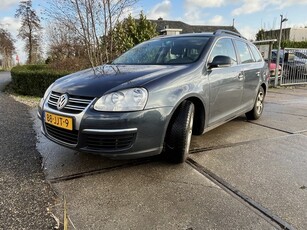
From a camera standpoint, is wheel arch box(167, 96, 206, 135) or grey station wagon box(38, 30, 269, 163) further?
wheel arch box(167, 96, 206, 135)

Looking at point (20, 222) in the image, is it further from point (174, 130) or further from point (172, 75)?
point (172, 75)

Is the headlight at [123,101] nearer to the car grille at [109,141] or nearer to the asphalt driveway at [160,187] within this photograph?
the car grille at [109,141]

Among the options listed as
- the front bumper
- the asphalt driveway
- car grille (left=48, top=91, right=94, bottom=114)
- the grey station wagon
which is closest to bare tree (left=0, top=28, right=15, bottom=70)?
the asphalt driveway

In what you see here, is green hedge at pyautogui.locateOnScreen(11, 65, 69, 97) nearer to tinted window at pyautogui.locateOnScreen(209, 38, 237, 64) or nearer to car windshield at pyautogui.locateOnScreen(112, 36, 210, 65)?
car windshield at pyautogui.locateOnScreen(112, 36, 210, 65)

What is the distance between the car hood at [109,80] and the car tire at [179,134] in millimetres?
448

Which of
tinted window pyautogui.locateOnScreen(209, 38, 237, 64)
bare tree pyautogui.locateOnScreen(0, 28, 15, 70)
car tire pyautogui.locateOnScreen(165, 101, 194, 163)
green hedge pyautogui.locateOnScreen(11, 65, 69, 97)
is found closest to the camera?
car tire pyautogui.locateOnScreen(165, 101, 194, 163)

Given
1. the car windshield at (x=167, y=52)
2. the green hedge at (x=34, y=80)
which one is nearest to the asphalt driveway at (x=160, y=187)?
the car windshield at (x=167, y=52)

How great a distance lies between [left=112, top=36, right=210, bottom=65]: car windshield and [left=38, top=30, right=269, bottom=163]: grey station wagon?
0.04 feet

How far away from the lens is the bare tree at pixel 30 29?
89.1 ft

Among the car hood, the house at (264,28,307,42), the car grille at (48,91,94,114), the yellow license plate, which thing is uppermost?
the house at (264,28,307,42)

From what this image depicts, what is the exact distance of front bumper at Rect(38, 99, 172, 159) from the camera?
2.57 meters

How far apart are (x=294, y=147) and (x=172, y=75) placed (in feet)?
7.17

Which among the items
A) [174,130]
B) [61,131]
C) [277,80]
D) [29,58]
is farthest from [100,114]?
[29,58]

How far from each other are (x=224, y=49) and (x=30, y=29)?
28261mm
